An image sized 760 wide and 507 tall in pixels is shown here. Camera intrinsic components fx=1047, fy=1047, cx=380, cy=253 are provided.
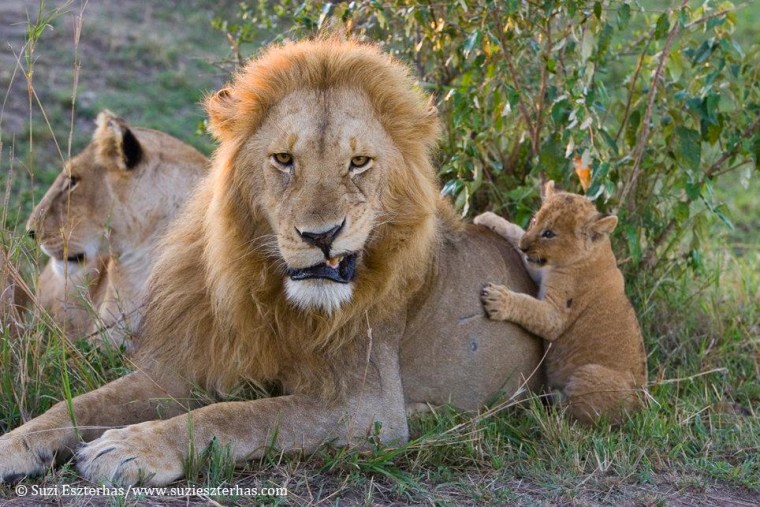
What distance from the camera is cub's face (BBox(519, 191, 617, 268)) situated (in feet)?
14.5

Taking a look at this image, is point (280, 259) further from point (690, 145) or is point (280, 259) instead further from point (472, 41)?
point (690, 145)

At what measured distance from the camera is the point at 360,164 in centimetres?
360

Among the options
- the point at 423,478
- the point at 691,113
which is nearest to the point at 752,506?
the point at 423,478

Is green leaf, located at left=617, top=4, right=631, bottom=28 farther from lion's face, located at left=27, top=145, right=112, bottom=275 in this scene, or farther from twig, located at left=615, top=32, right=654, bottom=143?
lion's face, located at left=27, top=145, right=112, bottom=275

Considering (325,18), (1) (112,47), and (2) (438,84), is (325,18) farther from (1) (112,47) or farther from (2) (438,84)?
(1) (112,47)

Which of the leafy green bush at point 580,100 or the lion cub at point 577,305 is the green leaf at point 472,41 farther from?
the lion cub at point 577,305

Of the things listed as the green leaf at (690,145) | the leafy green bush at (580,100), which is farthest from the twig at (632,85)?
the green leaf at (690,145)

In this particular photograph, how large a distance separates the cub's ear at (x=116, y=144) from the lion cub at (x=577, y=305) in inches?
80.0

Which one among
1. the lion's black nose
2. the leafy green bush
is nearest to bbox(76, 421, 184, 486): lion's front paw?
the lion's black nose

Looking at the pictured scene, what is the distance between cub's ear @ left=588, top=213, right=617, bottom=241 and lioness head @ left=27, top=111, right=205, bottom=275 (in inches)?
82.6

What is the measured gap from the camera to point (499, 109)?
4.82 meters

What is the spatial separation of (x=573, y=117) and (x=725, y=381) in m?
1.51

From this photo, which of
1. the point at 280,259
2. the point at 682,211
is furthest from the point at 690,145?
the point at 280,259

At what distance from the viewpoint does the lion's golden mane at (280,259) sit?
12.2 ft
